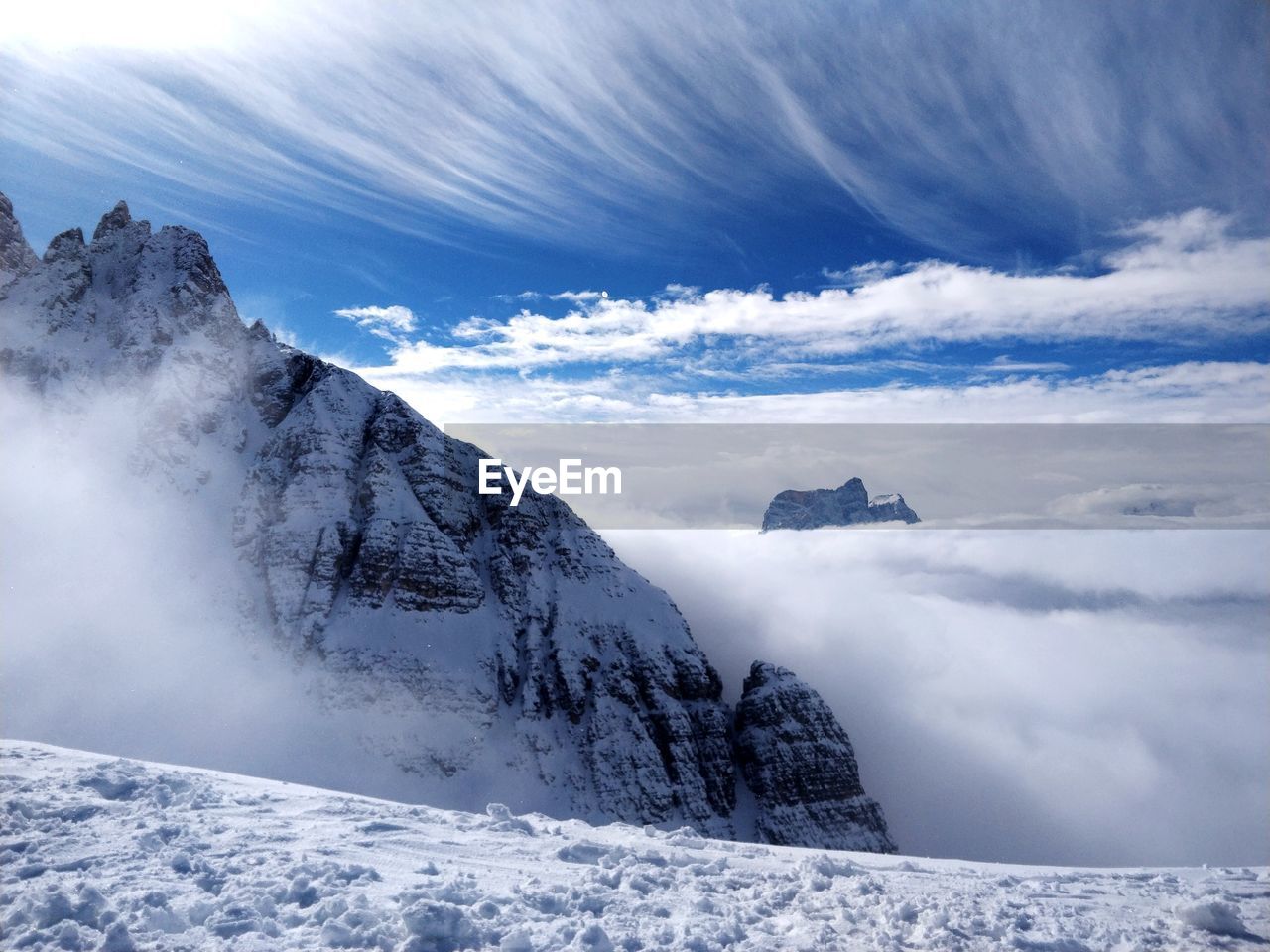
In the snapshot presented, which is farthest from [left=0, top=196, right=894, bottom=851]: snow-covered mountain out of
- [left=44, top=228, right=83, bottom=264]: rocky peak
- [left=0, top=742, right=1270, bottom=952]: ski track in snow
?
[left=0, top=742, right=1270, bottom=952]: ski track in snow

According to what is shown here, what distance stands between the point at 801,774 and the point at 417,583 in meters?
55.5

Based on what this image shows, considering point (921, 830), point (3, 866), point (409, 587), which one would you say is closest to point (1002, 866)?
point (3, 866)

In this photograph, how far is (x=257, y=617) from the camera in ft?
282

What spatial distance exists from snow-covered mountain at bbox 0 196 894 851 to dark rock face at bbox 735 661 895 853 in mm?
264

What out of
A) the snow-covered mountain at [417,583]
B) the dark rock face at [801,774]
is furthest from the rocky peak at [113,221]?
the dark rock face at [801,774]

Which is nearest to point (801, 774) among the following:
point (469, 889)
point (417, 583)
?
point (417, 583)

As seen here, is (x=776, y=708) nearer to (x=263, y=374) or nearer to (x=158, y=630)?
(x=158, y=630)

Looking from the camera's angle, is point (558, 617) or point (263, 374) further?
point (263, 374)

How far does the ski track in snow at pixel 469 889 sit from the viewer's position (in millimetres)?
10789

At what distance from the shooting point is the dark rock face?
97.8 meters

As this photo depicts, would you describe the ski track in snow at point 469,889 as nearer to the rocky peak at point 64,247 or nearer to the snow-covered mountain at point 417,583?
the snow-covered mountain at point 417,583

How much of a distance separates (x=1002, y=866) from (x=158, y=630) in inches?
3425

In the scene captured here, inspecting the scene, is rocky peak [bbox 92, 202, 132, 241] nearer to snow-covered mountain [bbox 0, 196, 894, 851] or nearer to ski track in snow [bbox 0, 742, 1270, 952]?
snow-covered mountain [bbox 0, 196, 894, 851]

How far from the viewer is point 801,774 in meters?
100
